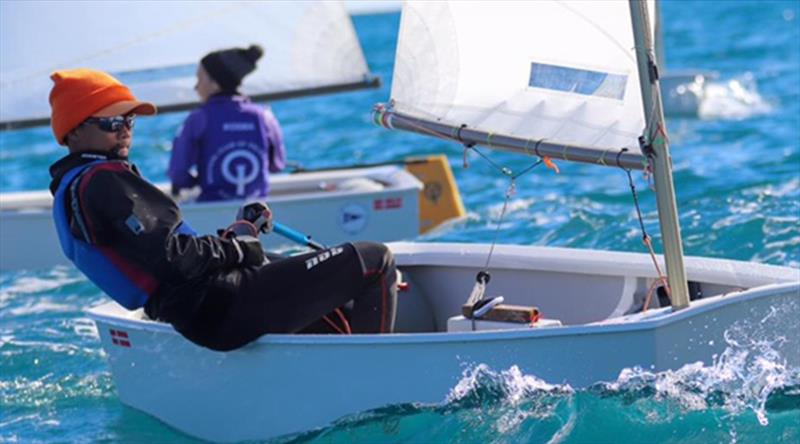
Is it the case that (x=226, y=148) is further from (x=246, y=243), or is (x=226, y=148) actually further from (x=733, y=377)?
(x=733, y=377)

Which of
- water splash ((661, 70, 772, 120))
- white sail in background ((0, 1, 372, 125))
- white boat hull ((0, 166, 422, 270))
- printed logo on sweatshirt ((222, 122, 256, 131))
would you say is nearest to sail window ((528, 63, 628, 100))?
white sail in background ((0, 1, 372, 125))

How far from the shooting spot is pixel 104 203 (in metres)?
4.09

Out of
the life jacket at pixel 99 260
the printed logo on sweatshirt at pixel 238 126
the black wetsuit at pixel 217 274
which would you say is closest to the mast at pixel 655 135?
the black wetsuit at pixel 217 274

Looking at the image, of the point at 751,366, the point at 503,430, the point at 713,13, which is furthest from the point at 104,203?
the point at 713,13

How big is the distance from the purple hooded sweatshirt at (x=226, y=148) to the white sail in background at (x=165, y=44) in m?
0.22

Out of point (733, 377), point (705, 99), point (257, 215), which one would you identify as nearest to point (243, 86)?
point (257, 215)

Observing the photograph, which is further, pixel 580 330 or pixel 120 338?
pixel 120 338

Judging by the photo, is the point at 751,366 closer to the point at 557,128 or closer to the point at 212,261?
the point at 557,128

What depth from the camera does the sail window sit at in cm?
441

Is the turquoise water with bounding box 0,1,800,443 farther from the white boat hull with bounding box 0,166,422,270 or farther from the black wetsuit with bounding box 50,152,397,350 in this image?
the black wetsuit with bounding box 50,152,397,350

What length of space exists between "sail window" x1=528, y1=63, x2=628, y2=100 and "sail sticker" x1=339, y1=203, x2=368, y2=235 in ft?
10.1

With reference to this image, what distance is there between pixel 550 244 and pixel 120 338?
2.98 metres

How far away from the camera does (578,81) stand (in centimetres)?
450

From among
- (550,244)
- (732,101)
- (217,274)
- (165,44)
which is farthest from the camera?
(732,101)
